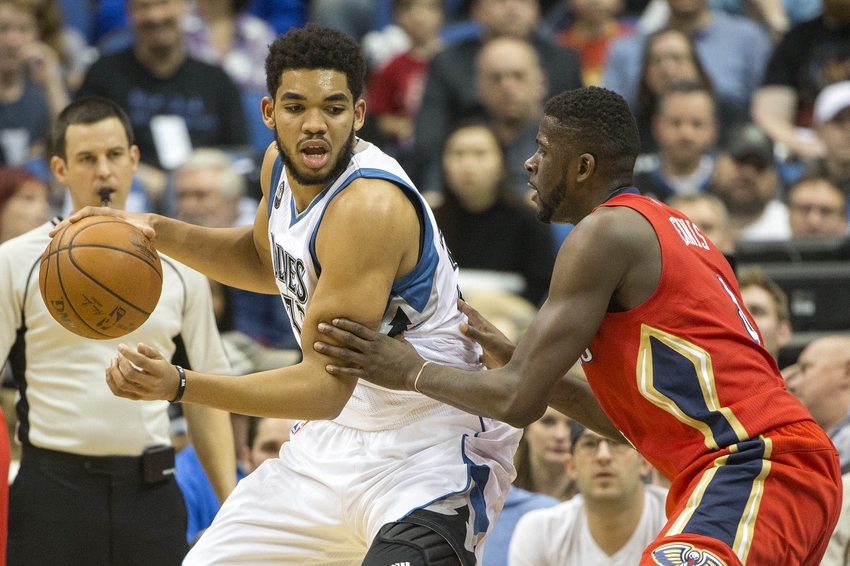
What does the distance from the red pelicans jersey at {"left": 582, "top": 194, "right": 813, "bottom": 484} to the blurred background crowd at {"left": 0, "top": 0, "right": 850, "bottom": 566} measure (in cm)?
237

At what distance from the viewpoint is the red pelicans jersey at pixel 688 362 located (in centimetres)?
354

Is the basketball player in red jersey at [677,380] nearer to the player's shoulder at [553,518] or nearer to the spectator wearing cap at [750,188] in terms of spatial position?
the player's shoulder at [553,518]

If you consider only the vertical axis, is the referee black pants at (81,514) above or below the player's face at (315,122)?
below

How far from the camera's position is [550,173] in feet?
12.8

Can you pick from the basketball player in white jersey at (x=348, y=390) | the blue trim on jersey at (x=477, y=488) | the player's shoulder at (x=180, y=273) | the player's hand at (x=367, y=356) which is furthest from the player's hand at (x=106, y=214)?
the blue trim on jersey at (x=477, y=488)

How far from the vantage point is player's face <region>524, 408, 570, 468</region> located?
Answer: 20.5 ft

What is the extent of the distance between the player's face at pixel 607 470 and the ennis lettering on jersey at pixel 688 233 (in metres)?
1.89

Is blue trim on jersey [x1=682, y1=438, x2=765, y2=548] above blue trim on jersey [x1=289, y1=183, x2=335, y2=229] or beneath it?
beneath

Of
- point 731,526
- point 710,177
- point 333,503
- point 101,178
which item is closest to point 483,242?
point 710,177

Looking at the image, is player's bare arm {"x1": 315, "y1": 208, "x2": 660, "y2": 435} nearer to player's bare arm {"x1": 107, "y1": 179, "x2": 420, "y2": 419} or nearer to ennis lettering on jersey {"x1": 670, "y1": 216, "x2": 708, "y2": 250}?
ennis lettering on jersey {"x1": 670, "y1": 216, "x2": 708, "y2": 250}

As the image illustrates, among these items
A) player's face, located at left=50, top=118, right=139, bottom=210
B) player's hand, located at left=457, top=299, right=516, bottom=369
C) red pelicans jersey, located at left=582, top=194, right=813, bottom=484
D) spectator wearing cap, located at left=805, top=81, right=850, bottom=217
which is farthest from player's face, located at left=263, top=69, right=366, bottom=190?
spectator wearing cap, located at left=805, top=81, right=850, bottom=217

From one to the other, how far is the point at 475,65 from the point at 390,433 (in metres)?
5.98

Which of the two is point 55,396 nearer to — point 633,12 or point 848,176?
point 848,176

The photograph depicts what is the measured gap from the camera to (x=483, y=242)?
825 centimetres
